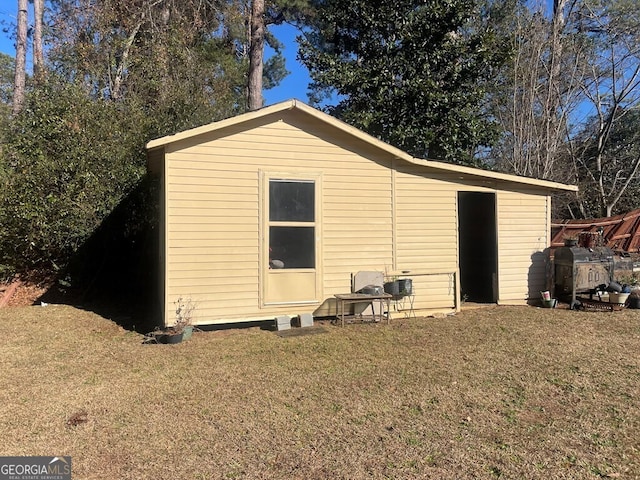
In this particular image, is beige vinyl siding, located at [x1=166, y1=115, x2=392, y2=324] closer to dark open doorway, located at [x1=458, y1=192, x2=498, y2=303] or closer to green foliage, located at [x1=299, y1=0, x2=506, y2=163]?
dark open doorway, located at [x1=458, y1=192, x2=498, y2=303]

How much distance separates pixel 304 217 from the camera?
6742mm

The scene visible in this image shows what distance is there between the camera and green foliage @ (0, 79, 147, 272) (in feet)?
26.7

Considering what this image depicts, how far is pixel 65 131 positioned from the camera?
8.77 meters

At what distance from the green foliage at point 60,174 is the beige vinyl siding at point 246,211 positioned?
355 cm

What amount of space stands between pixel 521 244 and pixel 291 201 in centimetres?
464

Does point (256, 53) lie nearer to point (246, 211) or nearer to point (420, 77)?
point (420, 77)

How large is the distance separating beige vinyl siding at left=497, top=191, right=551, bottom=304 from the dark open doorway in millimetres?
150

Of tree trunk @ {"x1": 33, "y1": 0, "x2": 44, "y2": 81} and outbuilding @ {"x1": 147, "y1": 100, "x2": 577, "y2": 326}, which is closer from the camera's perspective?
outbuilding @ {"x1": 147, "y1": 100, "x2": 577, "y2": 326}

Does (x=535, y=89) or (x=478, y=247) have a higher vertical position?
(x=535, y=89)

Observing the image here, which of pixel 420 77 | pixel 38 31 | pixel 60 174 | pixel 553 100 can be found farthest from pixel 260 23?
pixel 553 100

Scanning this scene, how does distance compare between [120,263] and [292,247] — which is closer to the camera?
[292,247]

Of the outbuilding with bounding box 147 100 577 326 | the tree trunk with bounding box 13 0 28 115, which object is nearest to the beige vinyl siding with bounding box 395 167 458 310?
the outbuilding with bounding box 147 100 577 326

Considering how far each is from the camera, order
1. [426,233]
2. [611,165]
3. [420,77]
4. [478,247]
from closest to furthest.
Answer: [426,233] → [478,247] → [420,77] → [611,165]

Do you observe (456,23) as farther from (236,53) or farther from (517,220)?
(236,53)
